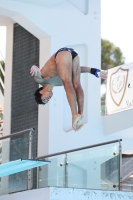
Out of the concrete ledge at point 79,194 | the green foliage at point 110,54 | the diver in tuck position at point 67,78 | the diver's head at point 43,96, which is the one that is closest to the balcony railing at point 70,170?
the concrete ledge at point 79,194

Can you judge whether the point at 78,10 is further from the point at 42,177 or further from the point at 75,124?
the point at 75,124

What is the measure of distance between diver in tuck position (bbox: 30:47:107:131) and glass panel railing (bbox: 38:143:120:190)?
6.71 ft

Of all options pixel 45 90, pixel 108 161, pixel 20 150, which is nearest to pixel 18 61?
pixel 20 150

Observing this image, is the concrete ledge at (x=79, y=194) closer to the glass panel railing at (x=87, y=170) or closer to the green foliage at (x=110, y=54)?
the glass panel railing at (x=87, y=170)

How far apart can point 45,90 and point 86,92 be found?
6.21 meters

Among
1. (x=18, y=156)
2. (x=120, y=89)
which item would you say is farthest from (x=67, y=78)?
(x=120, y=89)

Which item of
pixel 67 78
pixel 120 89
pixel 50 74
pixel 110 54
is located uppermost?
pixel 110 54

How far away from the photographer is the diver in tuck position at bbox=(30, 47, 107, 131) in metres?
8.02

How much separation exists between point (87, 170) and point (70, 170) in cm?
36

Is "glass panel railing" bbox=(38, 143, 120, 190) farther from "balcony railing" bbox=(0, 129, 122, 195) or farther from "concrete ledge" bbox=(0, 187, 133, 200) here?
"concrete ledge" bbox=(0, 187, 133, 200)

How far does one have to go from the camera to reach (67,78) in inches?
320

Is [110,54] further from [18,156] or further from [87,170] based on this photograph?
[87,170]

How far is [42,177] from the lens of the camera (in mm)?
11734

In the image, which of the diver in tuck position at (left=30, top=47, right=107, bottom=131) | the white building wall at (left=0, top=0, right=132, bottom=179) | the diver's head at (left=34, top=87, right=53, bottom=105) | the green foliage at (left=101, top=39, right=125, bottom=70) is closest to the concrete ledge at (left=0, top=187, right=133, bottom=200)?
the diver in tuck position at (left=30, top=47, right=107, bottom=131)
